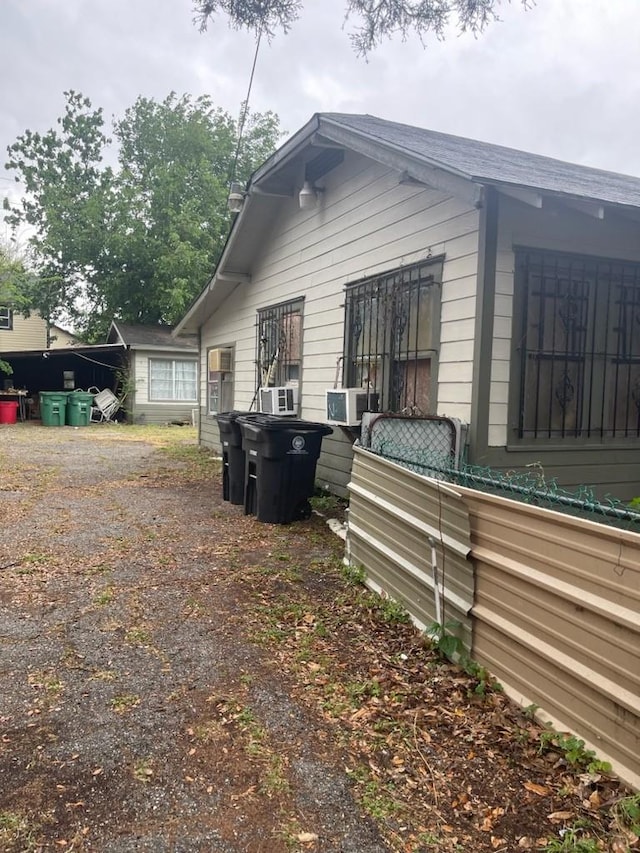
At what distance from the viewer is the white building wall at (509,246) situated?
445 centimetres

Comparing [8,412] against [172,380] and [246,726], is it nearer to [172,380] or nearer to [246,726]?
[172,380]

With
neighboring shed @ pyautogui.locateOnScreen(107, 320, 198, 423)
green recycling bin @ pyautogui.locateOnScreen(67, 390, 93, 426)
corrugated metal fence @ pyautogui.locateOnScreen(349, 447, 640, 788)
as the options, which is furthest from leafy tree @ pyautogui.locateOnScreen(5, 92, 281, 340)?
corrugated metal fence @ pyautogui.locateOnScreen(349, 447, 640, 788)

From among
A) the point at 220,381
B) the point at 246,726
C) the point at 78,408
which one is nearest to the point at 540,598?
the point at 246,726

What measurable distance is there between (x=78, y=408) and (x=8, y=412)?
2.11 metres

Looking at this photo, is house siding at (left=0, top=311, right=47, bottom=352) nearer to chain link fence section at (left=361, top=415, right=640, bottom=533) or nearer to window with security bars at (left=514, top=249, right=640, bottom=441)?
chain link fence section at (left=361, top=415, right=640, bottom=533)

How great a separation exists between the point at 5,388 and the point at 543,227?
20487 millimetres

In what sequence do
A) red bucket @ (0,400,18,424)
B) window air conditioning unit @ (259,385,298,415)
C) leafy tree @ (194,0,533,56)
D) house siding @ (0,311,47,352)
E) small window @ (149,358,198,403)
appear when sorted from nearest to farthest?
leafy tree @ (194,0,533,56)
window air conditioning unit @ (259,385,298,415)
red bucket @ (0,400,18,424)
small window @ (149,358,198,403)
house siding @ (0,311,47,352)

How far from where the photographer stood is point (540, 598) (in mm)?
2453

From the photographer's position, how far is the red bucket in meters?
17.8

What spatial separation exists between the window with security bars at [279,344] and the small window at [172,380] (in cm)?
1061

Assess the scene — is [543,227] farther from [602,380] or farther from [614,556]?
[614,556]

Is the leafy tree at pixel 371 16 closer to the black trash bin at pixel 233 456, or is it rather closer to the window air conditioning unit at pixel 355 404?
the window air conditioning unit at pixel 355 404

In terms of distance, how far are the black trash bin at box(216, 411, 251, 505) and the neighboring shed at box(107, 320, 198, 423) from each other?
485 inches

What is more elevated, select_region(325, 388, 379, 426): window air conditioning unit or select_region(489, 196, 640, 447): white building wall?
select_region(489, 196, 640, 447): white building wall
